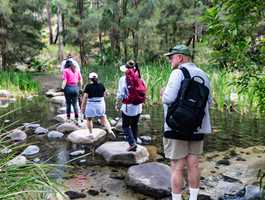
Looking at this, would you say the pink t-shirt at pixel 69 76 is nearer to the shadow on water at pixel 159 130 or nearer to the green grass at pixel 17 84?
the shadow on water at pixel 159 130

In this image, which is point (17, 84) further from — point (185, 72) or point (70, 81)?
point (185, 72)

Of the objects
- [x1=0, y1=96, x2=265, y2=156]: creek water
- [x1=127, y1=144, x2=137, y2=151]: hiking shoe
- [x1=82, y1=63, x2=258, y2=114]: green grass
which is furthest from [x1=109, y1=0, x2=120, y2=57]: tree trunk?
[x1=127, y1=144, x2=137, y2=151]: hiking shoe

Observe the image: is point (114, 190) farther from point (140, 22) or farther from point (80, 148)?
point (140, 22)

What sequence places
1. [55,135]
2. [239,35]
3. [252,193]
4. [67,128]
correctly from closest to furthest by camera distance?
[239,35] < [252,193] < [55,135] < [67,128]

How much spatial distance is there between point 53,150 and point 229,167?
315cm

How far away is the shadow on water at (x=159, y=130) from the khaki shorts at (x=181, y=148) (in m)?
2.01

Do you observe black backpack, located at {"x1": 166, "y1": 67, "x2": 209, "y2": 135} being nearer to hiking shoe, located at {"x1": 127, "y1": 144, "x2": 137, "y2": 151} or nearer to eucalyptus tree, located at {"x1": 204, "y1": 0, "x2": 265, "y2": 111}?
eucalyptus tree, located at {"x1": 204, "y1": 0, "x2": 265, "y2": 111}

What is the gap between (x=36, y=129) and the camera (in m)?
9.11

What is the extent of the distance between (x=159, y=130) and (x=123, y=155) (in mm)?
2855

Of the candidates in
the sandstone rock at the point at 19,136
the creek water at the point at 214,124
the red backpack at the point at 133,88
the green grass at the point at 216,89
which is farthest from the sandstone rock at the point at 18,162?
the green grass at the point at 216,89

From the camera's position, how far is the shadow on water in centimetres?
738

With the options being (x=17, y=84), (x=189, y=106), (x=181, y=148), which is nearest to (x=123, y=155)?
Answer: (x=181, y=148)

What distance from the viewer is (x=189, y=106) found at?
12.6 ft

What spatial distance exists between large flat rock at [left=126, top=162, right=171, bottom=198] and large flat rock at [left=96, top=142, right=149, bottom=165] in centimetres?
85
